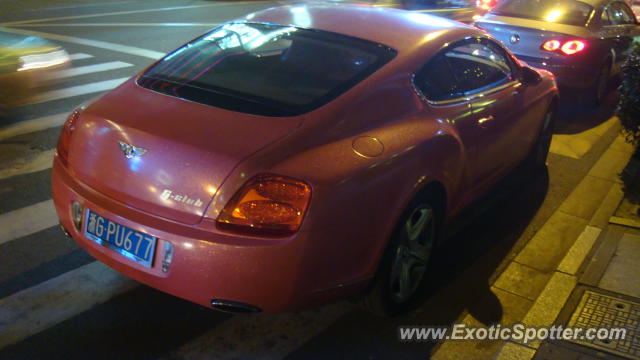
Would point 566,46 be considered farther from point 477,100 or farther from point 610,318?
point 610,318

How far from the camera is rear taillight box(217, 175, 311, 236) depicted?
2875 mm

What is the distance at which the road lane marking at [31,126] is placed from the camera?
655 centimetres

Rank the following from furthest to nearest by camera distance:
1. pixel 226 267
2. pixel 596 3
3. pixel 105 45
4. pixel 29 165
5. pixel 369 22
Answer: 1. pixel 105 45
2. pixel 596 3
3. pixel 29 165
4. pixel 369 22
5. pixel 226 267

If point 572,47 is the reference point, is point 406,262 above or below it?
above

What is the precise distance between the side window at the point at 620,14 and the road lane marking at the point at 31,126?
23.7 ft

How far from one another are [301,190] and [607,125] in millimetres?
6466

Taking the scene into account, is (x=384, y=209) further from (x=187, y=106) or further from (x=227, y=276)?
(x=187, y=106)

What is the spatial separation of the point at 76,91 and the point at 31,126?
1.63 metres

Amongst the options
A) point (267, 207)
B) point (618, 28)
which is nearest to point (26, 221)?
point (267, 207)

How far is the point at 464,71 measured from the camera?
4414 mm

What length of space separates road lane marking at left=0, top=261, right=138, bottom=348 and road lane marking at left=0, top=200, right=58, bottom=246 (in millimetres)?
728

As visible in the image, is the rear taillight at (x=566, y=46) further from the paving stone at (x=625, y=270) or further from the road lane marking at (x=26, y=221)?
the road lane marking at (x=26, y=221)

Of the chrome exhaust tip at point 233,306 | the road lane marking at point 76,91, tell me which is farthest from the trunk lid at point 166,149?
the road lane marking at point 76,91

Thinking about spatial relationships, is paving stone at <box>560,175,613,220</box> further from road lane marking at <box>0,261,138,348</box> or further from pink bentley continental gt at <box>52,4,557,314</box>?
road lane marking at <box>0,261,138,348</box>
